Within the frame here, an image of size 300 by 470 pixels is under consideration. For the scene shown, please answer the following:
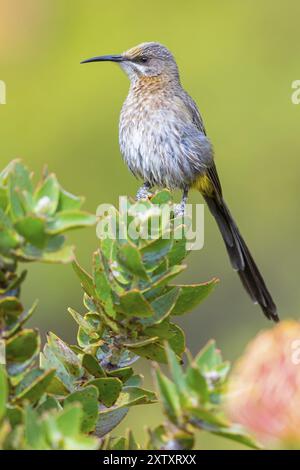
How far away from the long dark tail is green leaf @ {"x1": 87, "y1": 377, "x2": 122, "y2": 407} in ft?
7.66

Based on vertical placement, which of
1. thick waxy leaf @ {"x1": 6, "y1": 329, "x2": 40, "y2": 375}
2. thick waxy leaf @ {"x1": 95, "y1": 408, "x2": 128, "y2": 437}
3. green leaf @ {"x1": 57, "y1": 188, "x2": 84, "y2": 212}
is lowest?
thick waxy leaf @ {"x1": 95, "y1": 408, "x2": 128, "y2": 437}

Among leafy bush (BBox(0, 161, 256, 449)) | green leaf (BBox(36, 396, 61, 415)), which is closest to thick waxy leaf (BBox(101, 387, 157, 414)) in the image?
leafy bush (BBox(0, 161, 256, 449))

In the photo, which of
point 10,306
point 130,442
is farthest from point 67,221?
point 130,442

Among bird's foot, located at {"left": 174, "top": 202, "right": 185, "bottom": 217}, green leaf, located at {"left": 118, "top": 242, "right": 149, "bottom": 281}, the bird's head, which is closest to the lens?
green leaf, located at {"left": 118, "top": 242, "right": 149, "bottom": 281}

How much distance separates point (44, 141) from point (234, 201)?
1406 mm

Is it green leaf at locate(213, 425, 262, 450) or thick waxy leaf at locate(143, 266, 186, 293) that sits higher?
thick waxy leaf at locate(143, 266, 186, 293)

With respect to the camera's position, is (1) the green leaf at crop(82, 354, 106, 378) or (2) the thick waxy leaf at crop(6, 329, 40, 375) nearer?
(2) the thick waxy leaf at crop(6, 329, 40, 375)

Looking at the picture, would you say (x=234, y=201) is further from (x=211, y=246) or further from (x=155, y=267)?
(x=155, y=267)

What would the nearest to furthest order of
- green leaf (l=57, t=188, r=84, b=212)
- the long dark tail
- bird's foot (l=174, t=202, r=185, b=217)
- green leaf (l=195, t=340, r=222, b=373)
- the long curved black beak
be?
green leaf (l=195, t=340, r=222, b=373)
green leaf (l=57, t=188, r=84, b=212)
bird's foot (l=174, t=202, r=185, b=217)
the long dark tail
the long curved black beak

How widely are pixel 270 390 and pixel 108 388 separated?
1.73 ft

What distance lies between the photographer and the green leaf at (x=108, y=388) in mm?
1694

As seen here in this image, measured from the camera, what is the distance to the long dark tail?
4.23 m

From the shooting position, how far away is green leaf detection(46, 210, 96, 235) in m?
1.37

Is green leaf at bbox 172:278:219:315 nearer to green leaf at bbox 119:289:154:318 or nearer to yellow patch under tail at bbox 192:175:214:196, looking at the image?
green leaf at bbox 119:289:154:318
